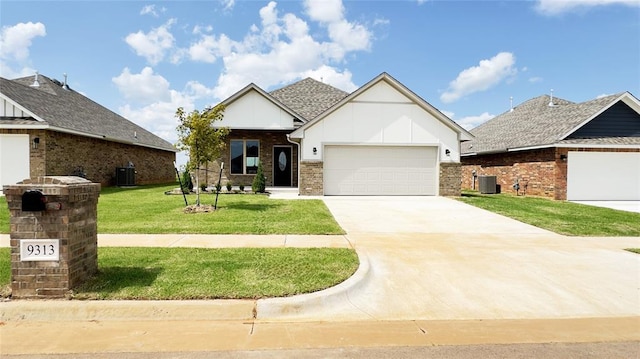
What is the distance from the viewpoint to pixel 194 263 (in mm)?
5602

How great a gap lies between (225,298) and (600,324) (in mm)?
4347

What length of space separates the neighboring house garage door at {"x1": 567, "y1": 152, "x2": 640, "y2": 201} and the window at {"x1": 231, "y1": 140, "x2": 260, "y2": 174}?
1584 centimetres

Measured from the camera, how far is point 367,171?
1669 centimetres

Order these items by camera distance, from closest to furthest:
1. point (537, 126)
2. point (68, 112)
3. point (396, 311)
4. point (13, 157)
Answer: point (396, 311) < point (13, 157) < point (68, 112) < point (537, 126)

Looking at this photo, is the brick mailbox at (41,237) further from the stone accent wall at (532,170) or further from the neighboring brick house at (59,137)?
the stone accent wall at (532,170)

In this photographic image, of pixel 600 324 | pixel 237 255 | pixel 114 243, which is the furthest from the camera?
pixel 114 243

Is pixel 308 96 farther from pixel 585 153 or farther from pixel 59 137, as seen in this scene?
pixel 585 153

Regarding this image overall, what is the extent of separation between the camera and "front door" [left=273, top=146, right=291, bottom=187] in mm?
20906

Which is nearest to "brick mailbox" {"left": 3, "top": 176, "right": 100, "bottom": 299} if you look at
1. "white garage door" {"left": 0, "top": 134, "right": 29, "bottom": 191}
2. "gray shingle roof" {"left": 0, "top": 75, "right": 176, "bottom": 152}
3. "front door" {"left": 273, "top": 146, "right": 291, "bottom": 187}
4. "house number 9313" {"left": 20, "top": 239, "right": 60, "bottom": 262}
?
"house number 9313" {"left": 20, "top": 239, "right": 60, "bottom": 262}

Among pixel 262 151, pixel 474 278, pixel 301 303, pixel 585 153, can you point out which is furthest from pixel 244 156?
pixel 585 153

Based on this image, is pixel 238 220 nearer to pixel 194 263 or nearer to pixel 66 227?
pixel 194 263

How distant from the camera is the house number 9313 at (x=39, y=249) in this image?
13.7 feet

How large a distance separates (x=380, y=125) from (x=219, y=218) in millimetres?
9364

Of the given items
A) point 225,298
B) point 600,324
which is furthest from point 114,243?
point 600,324
